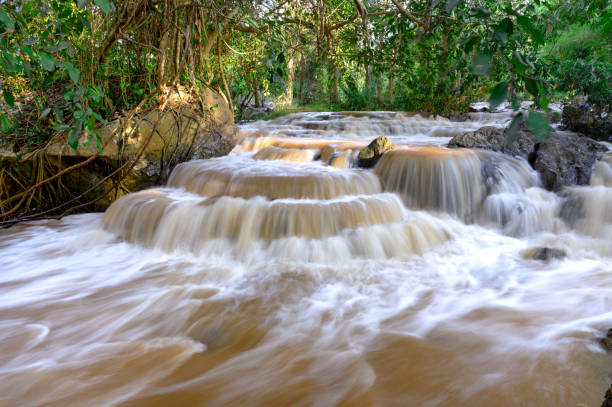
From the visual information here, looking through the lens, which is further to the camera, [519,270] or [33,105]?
[33,105]

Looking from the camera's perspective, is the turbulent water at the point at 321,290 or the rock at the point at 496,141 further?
the rock at the point at 496,141

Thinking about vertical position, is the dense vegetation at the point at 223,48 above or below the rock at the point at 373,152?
above

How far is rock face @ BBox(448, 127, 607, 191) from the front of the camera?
497 cm

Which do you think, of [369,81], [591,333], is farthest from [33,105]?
[369,81]

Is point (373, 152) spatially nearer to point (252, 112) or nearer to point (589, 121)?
point (589, 121)

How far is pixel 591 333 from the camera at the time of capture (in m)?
2.21

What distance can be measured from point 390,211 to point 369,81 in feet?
46.8

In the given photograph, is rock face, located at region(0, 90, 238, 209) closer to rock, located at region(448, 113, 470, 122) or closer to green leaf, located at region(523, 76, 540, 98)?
green leaf, located at region(523, 76, 540, 98)

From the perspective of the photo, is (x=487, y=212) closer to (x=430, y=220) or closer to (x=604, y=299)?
(x=430, y=220)

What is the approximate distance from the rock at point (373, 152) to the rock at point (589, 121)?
4.66 metres

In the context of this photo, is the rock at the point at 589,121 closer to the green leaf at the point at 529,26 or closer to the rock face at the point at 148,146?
the rock face at the point at 148,146

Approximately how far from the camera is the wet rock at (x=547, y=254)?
355 centimetres

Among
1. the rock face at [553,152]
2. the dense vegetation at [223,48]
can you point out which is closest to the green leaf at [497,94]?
the dense vegetation at [223,48]

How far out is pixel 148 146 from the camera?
566 cm
